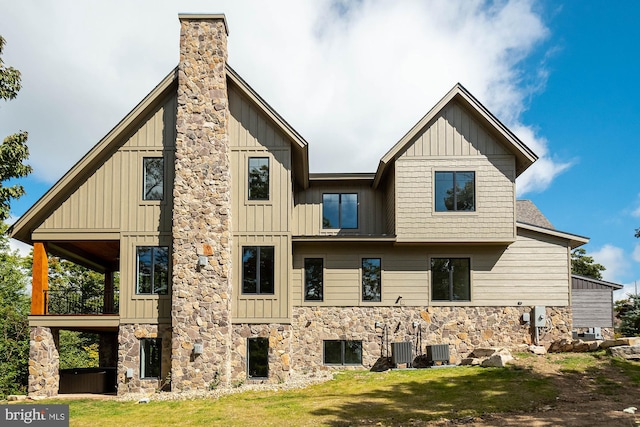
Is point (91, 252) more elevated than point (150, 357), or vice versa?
point (91, 252)

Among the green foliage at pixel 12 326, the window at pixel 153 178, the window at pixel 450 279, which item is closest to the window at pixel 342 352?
the window at pixel 450 279

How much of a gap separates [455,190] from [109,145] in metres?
11.2

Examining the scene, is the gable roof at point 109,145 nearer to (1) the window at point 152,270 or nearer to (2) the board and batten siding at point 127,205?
(2) the board and batten siding at point 127,205

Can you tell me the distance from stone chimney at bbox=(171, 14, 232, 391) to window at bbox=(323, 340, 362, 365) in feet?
13.3

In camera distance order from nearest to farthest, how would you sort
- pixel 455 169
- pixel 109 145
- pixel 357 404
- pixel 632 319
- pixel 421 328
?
pixel 357 404
pixel 109 145
pixel 455 169
pixel 421 328
pixel 632 319

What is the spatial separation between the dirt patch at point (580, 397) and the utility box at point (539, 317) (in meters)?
1.49

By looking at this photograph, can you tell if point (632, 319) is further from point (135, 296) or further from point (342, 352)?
point (135, 296)

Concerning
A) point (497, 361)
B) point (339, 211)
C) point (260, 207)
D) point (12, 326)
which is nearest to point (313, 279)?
point (339, 211)

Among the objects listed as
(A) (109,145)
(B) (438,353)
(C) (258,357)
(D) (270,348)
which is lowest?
(B) (438,353)

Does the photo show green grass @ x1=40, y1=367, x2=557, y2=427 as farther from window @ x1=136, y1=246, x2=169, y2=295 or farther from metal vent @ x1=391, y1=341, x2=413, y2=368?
window @ x1=136, y1=246, x2=169, y2=295

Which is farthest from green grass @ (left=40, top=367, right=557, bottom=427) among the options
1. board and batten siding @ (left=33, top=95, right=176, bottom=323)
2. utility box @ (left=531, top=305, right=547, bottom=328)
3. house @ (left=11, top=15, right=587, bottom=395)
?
board and batten siding @ (left=33, top=95, right=176, bottom=323)

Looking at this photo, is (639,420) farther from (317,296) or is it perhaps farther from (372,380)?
(317,296)

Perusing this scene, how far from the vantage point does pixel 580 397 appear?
12.1 metres

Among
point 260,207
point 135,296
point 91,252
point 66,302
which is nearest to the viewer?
point 135,296
